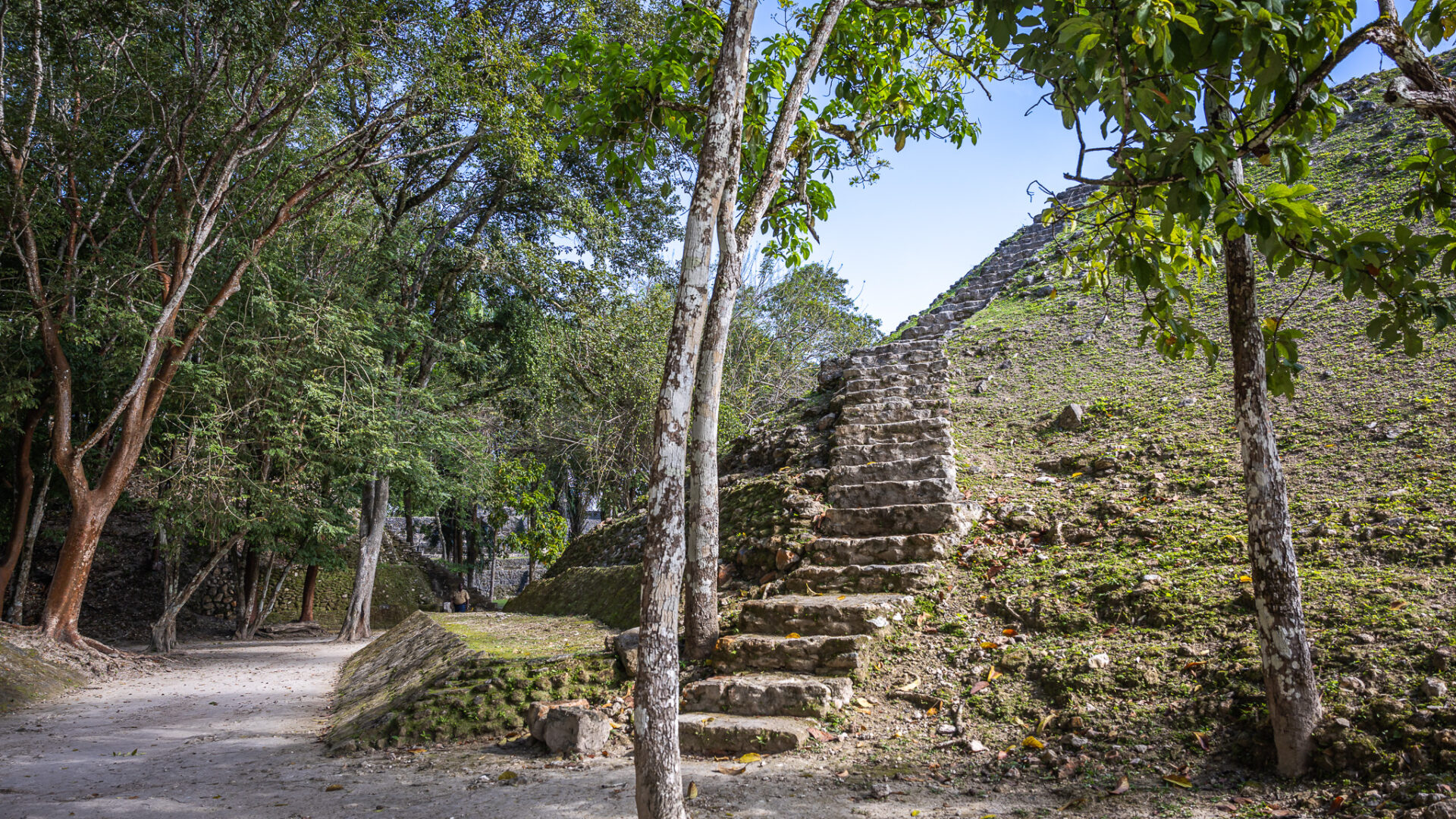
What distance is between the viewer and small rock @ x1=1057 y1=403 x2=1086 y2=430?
23.7 ft

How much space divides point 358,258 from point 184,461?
4.72 metres

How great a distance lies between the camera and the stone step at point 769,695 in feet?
14.4

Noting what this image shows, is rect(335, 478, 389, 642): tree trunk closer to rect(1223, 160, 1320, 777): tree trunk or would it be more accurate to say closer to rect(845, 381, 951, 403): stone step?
rect(845, 381, 951, 403): stone step

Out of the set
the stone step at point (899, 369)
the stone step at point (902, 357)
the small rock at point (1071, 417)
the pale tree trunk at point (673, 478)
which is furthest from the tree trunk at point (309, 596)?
the pale tree trunk at point (673, 478)

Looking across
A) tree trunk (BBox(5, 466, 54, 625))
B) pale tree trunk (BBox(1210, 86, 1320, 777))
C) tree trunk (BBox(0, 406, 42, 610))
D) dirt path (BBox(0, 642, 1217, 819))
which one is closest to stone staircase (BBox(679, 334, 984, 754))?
dirt path (BBox(0, 642, 1217, 819))

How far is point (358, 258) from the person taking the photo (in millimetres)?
13180

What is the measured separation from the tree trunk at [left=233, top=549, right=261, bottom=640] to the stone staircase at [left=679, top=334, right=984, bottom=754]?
14.1 m

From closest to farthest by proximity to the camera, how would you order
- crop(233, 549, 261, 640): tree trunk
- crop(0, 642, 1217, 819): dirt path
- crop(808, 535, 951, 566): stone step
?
crop(0, 642, 1217, 819): dirt path, crop(808, 535, 951, 566): stone step, crop(233, 549, 261, 640): tree trunk

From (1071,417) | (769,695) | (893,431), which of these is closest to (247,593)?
(893,431)

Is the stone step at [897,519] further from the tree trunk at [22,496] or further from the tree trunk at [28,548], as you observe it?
the tree trunk at [28,548]

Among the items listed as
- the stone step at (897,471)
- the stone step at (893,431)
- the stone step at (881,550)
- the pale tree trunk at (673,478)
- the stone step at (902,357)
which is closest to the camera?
the pale tree trunk at (673,478)

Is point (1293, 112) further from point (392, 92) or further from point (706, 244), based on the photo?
point (392, 92)

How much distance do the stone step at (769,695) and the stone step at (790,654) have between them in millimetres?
93

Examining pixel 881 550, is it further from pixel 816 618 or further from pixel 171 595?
pixel 171 595
